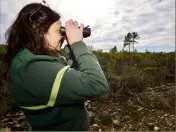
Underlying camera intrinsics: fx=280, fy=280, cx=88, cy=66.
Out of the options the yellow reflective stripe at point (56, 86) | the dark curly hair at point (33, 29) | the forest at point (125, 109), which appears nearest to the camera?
the yellow reflective stripe at point (56, 86)

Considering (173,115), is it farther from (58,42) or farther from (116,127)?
(58,42)

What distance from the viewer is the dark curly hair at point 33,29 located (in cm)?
134

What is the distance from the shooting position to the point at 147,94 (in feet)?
21.7

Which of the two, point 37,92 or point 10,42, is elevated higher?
point 10,42

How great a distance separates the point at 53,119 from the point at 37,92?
0.50ft

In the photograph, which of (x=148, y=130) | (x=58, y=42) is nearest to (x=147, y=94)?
(x=148, y=130)

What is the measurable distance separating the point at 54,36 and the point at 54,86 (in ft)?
1.01

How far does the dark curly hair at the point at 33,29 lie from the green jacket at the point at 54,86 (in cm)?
6

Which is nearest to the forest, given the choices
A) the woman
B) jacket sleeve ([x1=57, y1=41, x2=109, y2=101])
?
the woman

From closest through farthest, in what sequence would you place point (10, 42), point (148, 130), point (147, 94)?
point (10, 42)
point (148, 130)
point (147, 94)

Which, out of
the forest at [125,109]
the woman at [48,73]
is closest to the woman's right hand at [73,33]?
the woman at [48,73]

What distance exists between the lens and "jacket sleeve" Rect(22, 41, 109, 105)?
1189 millimetres

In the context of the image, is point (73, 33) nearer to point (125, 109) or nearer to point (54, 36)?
point (54, 36)

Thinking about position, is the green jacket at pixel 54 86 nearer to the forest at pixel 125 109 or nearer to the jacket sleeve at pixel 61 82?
the jacket sleeve at pixel 61 82
